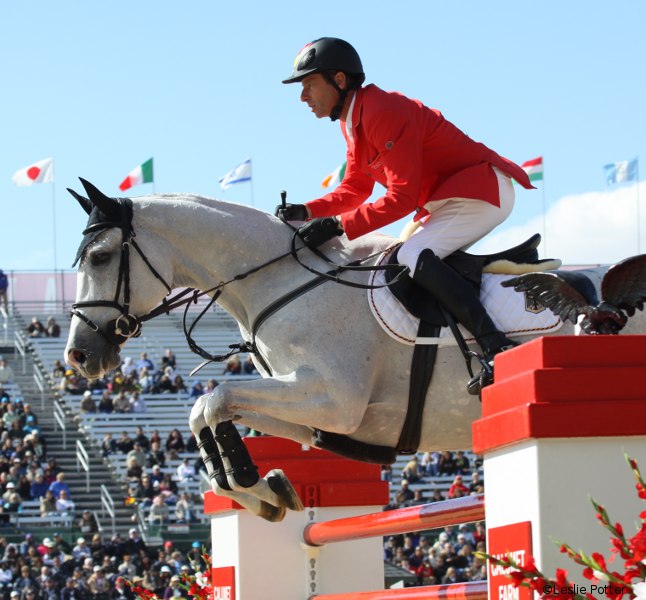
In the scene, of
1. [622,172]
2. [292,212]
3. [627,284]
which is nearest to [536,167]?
[622,172]

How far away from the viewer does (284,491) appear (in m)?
5.66

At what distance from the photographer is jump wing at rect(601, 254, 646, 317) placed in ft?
13.1

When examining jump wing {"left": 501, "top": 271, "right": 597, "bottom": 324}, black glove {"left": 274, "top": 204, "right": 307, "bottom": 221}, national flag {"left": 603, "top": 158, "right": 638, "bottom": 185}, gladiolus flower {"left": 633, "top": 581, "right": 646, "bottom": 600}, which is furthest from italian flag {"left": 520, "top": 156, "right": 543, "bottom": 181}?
gladiolus flower {"left": 633, "top": 581, "right": 646, "bottom": 600}

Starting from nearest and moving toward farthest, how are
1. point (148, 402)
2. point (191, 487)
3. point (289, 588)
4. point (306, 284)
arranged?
point (306, 284) → point (289, 588) → point (191, 487) → point (148, 402)

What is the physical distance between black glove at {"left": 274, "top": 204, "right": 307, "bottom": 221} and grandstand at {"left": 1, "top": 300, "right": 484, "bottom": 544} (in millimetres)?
12458

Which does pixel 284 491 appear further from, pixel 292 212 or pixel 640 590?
pixel 640 590

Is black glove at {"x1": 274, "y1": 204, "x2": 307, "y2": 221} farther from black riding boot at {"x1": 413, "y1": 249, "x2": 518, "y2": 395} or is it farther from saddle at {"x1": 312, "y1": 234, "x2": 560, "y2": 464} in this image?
black riding boot at {"x1": 413, "y1": 249, "x2": 518, "y2": 395}

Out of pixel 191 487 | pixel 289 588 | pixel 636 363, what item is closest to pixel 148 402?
pixel 191 487

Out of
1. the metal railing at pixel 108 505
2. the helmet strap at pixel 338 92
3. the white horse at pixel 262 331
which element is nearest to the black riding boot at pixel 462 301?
the white horse at pixel 262 331

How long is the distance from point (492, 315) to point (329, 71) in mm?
1301

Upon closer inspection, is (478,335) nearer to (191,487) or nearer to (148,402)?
(191,487)

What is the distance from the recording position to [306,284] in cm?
571

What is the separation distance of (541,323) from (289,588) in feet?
6.26

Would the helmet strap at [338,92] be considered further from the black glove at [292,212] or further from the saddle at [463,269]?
the saddle at [463,269]
